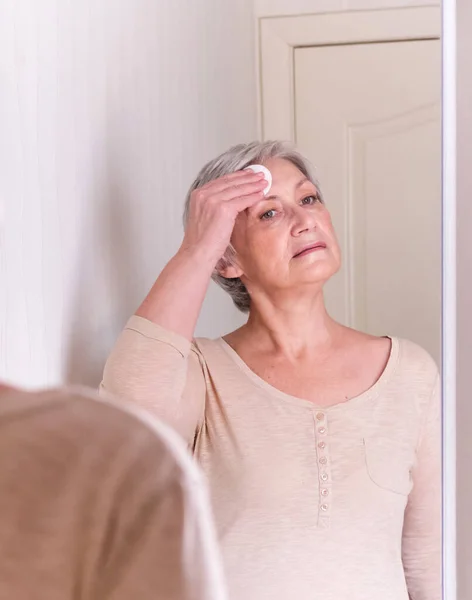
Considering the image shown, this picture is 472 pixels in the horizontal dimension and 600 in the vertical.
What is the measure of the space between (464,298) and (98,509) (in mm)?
271

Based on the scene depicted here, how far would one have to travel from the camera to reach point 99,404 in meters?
0.16

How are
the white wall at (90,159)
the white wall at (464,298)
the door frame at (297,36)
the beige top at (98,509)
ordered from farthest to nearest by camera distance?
the door frame at (297,36), the white wall at (90,159), the white wall at (464,298), the beige top at (98,509)

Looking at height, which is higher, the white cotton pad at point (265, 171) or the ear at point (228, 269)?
the white cotton pad at point (265, 171)

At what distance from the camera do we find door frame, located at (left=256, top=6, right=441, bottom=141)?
1123 millimetres

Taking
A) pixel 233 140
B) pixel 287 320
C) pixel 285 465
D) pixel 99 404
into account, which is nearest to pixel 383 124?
pixel 233 140

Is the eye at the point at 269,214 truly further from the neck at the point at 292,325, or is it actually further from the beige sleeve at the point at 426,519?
the beige sleeve at the point at 426,519

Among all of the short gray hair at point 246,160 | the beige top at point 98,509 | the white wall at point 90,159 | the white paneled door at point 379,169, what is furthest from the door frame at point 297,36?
the beige top at point 98,509

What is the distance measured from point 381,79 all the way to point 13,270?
823mm

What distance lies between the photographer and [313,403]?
639 millimetres

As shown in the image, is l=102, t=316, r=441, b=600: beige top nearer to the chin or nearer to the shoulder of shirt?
the shoulder of shirt

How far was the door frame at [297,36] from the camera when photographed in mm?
1123

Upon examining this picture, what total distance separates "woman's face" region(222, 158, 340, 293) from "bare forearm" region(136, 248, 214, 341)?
6 centimetres

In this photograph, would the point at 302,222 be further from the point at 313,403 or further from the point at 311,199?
the point at 313,403

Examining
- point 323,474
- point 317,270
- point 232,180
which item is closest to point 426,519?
point 323,474
